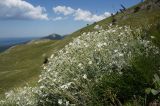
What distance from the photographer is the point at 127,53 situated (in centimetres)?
850

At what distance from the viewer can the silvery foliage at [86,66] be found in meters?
7.71

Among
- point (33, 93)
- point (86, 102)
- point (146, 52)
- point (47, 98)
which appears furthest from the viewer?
point (33, 93)

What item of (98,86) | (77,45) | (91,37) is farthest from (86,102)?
(91,37)

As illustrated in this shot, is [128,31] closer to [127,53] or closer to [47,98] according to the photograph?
[127,53]

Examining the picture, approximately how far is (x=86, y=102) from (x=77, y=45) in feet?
10.5

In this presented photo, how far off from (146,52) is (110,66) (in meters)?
0.82

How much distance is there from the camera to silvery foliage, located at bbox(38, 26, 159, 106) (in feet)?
25.3

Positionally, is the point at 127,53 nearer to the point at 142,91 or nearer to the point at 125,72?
the point at 125,72

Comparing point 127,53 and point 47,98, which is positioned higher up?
point 127,53

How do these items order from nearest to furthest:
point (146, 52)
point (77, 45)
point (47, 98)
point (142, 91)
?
1. point (142, 91)
2. point (146, 52)
3. point (47, 98)
4. point (77, 45)

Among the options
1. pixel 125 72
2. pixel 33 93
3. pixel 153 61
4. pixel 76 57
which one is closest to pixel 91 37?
pixel 76 57

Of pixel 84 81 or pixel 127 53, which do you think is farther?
pixel 127 53

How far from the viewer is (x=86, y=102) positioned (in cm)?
721

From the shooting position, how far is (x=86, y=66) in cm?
836
